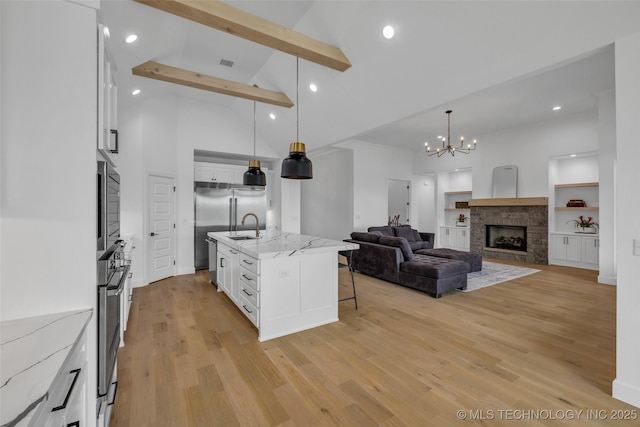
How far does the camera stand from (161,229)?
528cm

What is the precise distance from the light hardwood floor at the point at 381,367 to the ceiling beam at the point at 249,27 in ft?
10.2

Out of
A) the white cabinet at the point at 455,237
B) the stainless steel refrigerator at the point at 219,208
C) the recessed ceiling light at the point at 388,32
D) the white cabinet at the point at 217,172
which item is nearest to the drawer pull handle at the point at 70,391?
the recessed ceiling light at the point at 388,32

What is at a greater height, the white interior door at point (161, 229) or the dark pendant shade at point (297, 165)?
the dark pendant shade at point (297, 165)

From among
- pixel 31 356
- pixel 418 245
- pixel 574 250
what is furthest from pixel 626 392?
pixel 574 250

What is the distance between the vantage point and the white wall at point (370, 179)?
24.1 ft

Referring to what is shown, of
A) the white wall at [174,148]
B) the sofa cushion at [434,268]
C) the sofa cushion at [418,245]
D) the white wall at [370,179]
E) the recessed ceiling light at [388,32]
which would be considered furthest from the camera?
the white wall at [370,179]

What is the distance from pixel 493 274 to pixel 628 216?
4.02 metres

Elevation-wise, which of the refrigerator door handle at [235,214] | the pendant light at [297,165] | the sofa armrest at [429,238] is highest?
the pendant light at [297,165]

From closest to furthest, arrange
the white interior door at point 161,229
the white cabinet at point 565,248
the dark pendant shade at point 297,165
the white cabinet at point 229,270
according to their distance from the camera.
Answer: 1. the dark pendant shade at point 297,165
2. the white cabinet at point 229,270
3. the white interior door at point 161,229
4. the white cabinet at point 565,248

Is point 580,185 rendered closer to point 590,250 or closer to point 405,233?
point 590,250

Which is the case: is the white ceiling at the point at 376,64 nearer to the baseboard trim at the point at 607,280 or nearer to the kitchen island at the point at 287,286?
the kitchen island at the point at 287,286

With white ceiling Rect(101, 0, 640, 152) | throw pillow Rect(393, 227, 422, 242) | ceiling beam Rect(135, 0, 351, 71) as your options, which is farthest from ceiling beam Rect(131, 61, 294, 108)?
throw pillow Rect(393, 227, 422, 242)

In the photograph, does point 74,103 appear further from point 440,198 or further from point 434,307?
point 440,198

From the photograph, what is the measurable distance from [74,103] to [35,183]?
1.26 feet
